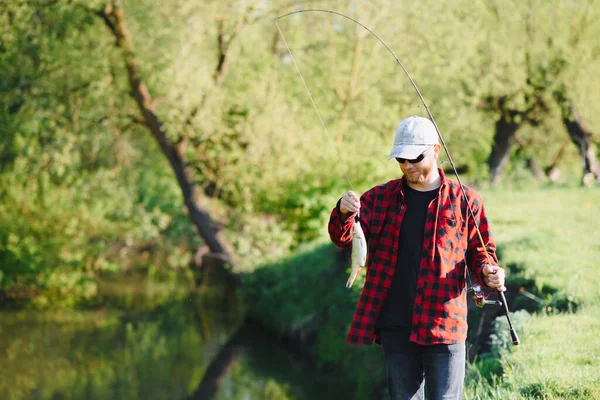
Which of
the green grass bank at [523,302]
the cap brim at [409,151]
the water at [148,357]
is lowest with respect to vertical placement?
the water at [148,357]

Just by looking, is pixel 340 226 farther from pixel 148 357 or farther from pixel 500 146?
pixel 500 146

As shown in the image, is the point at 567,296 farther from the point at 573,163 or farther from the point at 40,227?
the point at 573,163

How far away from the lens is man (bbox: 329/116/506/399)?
371 cm

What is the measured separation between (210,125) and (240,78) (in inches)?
99.7

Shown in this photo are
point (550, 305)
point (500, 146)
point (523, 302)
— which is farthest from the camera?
point (500, 146)

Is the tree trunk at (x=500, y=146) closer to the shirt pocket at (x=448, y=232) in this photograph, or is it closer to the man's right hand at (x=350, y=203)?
the shirt pocket at (x=448, y=232)

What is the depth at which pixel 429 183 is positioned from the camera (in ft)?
12.7

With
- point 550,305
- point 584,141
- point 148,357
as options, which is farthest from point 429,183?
point 584,141

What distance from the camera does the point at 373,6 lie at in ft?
57.1

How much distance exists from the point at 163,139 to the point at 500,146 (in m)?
11.5

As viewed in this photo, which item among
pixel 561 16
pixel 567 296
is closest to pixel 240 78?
pixel 561 16

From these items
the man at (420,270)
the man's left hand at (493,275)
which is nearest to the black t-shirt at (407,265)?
the man at (420,270)

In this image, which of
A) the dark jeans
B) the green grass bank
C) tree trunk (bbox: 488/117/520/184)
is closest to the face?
the dark jeans

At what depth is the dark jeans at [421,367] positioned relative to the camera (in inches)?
145
